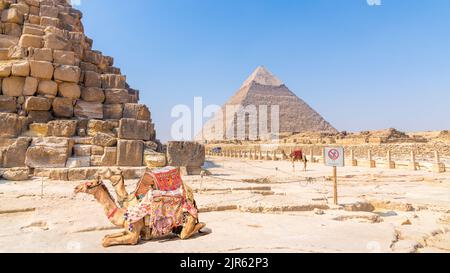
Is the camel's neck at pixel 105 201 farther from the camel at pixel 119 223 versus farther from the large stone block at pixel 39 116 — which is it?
the large stone block at pixel 39 116

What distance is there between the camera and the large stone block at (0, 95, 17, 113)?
295 inches

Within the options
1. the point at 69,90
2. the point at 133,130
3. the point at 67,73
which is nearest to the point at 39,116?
the point at 69,90

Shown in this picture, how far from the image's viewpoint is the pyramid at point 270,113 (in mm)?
118787

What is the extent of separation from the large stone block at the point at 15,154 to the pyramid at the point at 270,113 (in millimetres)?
104101

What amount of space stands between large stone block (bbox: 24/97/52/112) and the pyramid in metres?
103

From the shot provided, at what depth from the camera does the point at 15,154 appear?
6.64m

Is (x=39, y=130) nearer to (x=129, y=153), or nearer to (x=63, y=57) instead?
(x=63, y=57)

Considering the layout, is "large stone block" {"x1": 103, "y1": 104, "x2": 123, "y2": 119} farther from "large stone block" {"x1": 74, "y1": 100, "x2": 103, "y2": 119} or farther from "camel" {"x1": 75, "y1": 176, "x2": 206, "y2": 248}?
"camel" {"x1": 75, "y1": 176, "x2": 206, "y2": 248}

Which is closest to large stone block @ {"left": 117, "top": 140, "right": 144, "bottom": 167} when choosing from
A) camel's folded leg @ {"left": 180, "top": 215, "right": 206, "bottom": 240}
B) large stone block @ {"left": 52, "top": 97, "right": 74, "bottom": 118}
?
large stone block @ {"left": 52, "top": 97, "right": 74, "bottom": 118}

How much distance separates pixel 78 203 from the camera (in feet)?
14.5

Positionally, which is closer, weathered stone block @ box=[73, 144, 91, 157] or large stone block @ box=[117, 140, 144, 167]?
large stone block @ box=[117, 140, 144, 167]

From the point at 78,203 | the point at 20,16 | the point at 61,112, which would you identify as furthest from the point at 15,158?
the point at 20,16
